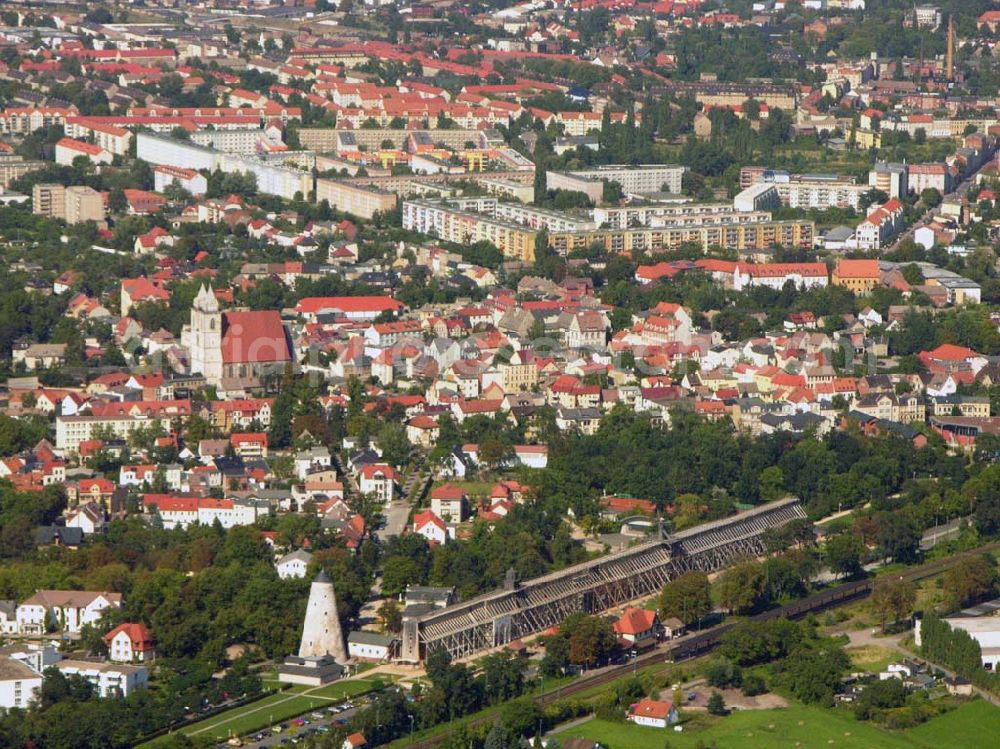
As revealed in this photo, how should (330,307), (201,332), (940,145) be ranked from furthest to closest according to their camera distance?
(940,145) < (330,307) < (201,332)

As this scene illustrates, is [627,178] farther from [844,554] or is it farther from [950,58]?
[844,554]

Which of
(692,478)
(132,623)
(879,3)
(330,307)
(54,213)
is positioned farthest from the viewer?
(879,3)

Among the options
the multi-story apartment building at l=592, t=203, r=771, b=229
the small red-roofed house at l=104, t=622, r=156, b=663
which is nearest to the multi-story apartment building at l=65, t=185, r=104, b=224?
the multi-story apartment building at l=592, t=203, r=771, b=229

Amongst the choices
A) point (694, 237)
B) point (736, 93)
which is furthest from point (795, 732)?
point (736, 93)

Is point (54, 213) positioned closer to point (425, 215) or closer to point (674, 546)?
point (425, 215)

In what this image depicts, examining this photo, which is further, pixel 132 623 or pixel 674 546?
pixel 674 546

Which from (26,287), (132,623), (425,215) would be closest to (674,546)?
(132,623)

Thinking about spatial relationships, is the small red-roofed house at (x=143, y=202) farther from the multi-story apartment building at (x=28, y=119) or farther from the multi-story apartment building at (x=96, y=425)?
the multi-story apartment building at (x=96, y=425)
